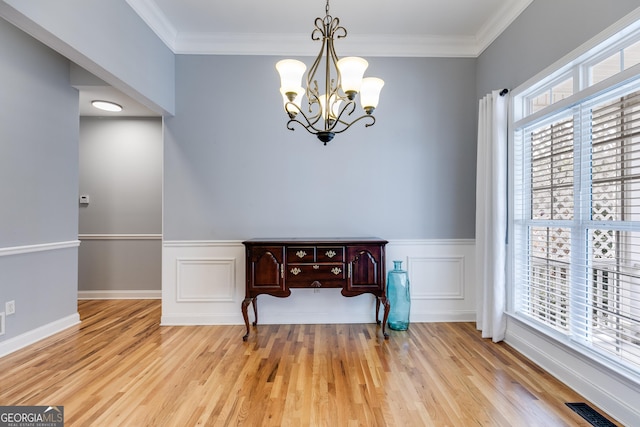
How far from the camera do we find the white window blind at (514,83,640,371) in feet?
5.86

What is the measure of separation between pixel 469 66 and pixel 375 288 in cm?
256

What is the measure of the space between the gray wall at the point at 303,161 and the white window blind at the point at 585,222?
85 cm

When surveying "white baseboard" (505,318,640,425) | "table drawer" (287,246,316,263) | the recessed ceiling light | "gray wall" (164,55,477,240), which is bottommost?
"white baseboard" (505,318,640,425)

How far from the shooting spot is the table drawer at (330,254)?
2.86m

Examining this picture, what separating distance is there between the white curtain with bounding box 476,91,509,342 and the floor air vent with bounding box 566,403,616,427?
92 cm

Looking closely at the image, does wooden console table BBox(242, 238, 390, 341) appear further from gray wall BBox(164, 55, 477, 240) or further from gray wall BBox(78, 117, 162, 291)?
gray wall BBox(78, 117, 162, 291)

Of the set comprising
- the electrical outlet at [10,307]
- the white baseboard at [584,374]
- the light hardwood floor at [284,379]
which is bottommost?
the light hardwood floor at [284,379]

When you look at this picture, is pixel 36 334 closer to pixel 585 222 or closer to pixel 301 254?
pixel 301 254

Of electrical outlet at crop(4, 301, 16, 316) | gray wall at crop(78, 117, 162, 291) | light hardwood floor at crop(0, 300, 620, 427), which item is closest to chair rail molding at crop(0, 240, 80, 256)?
electrical outlet at crop(4, 301, 16, 316)

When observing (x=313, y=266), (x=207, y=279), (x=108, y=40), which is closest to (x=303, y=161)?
(x=313, y=266)

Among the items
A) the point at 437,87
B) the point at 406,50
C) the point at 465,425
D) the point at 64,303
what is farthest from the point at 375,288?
the point at 64,303

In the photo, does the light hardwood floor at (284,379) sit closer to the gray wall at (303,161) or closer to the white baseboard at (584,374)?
the white baseboard at (584,374)

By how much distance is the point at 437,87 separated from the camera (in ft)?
11.0

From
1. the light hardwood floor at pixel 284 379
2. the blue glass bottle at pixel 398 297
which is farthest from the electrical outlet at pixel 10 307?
the blue glass bottle at pixel 398 297
